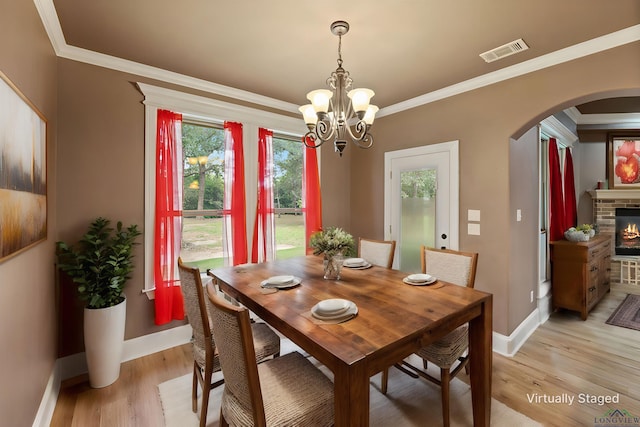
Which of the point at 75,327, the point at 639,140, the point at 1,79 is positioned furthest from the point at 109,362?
the point at 639,140

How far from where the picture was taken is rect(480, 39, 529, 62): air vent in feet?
7.33

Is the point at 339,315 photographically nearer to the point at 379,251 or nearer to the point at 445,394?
the point at 445,394

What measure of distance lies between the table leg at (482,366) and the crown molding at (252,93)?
7.09 feet

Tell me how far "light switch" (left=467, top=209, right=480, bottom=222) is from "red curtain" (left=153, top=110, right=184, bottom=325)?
301 cm

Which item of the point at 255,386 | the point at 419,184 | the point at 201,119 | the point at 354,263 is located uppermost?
the point at 201,119

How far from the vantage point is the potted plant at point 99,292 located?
85.4 inches

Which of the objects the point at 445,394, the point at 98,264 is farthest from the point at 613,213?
the point at 98,264

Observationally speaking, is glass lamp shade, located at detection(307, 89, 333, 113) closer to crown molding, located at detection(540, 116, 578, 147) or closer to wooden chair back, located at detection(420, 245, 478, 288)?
wooden chair back, located at detection(420, 245, 478, 288)

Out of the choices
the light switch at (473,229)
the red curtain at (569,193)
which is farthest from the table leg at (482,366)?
the red curtain at (569,193)

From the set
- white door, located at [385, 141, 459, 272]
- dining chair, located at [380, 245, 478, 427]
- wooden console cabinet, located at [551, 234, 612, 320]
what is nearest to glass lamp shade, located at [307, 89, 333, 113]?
dining chair, located at [380, 245, 478, 427]

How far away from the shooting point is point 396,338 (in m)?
1.22

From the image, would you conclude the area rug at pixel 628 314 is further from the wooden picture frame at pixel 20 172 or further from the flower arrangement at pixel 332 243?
the wooden picture frame at pixel 20 172

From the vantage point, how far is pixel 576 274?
347 centimetres

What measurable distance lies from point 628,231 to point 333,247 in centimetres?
574
